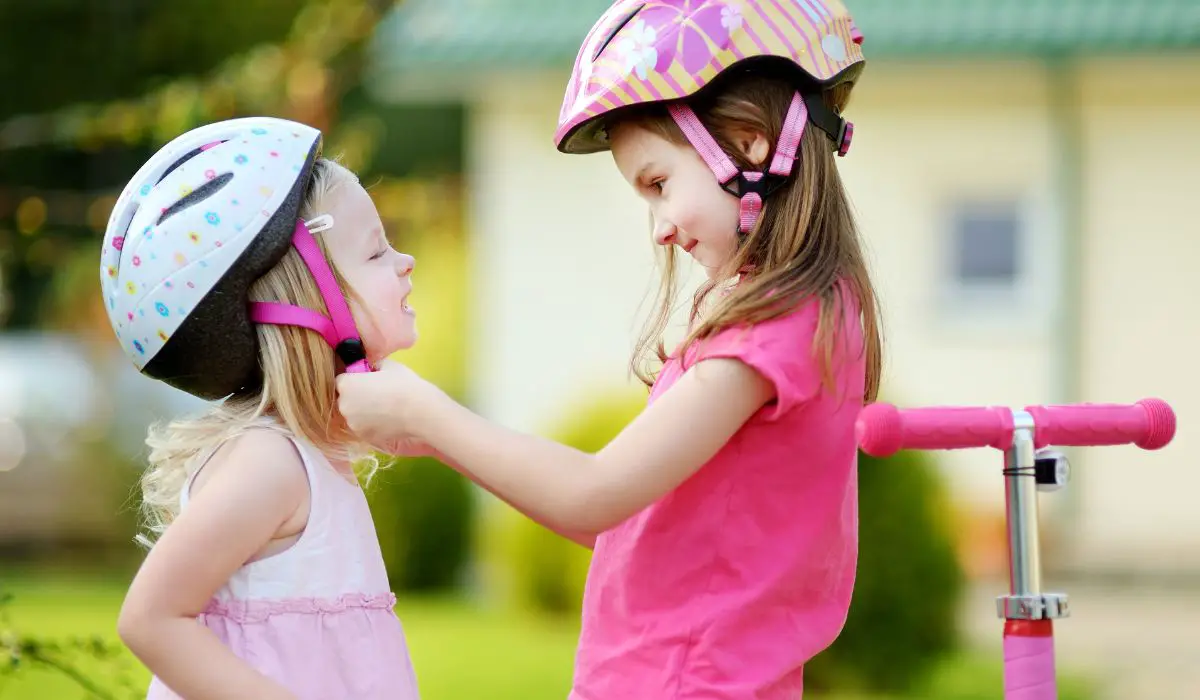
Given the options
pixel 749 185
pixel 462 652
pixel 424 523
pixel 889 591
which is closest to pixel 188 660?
pixel 749 185

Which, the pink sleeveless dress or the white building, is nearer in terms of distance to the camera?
the pink sleeveless dress

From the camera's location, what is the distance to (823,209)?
308 cm

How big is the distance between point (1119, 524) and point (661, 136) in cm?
1216

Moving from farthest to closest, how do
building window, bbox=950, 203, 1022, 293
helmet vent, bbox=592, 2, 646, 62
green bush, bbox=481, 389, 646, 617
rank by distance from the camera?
building window, bbox=950, 203, 1022, 293
green bush, bbox=481, 389, 646, 617
helmet vent, bbox=592, 2, 646, 62

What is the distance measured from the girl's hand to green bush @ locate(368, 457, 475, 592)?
10.8 m

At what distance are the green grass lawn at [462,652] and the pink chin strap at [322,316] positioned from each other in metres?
4.95

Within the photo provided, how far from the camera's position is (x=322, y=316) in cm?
322

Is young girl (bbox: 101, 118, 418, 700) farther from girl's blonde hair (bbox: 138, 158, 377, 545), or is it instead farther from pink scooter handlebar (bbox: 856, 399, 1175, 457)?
pink scooter handlebar (bbox: 856, 399, 1175, 457)

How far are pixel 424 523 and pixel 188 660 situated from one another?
11.2 metres

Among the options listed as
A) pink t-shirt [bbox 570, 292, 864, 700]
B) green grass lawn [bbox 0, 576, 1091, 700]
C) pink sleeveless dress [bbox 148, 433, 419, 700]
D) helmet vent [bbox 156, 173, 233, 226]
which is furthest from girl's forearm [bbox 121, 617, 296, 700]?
green grass lawn [bbox 0, 576, 1091, 700]

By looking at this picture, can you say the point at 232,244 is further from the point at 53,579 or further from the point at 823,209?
the point at 53,579

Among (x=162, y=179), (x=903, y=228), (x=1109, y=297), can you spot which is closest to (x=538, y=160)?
(x=903, y=228)

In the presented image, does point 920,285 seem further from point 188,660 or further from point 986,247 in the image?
point 188,660

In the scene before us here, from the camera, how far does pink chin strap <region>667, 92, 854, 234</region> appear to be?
303 centimetres
